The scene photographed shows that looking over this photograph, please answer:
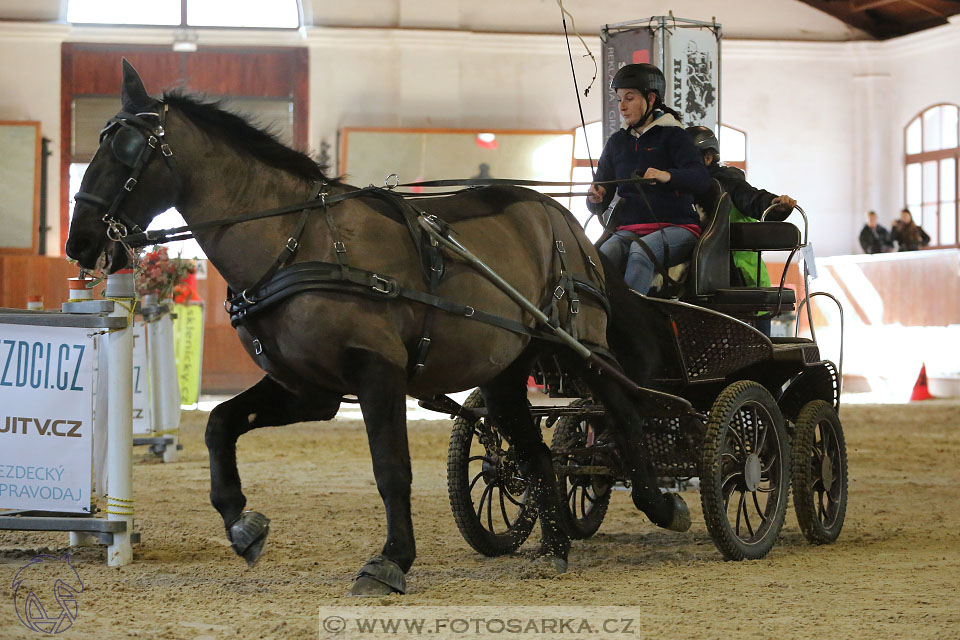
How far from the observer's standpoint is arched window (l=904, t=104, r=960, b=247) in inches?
757

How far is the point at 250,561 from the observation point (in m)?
4.03

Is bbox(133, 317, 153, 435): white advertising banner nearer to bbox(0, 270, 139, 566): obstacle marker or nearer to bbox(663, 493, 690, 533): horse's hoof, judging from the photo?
bbox(0, 270, 139, 566): obstacle marker

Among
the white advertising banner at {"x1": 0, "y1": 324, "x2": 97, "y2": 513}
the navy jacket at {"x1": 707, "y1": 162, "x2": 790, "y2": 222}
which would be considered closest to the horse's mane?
the white advertising banner at {"x1": 0, "y1": 324, "x2": 97, "y2": 513}

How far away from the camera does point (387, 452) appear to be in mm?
3824

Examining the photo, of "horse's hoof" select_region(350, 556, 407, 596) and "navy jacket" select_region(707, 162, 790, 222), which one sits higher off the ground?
"navy jacket" select_region(707, 162, 790, 222)

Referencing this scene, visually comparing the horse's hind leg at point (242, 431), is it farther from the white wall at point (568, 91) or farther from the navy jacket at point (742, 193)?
the white wall at point (568, 91)

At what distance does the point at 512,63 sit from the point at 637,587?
1573cm

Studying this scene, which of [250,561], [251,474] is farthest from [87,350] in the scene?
[251,474]

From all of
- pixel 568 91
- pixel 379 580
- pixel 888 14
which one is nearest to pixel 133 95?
pixel 379 580

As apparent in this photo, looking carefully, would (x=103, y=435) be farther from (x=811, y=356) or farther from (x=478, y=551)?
(x=811, y=356)

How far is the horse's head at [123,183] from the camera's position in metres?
3.71

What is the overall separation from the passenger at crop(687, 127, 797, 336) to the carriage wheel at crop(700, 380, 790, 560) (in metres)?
0.69

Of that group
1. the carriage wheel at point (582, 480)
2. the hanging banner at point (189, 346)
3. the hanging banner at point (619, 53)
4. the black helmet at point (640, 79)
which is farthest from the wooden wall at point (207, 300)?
the black helmet at point (640, 79)

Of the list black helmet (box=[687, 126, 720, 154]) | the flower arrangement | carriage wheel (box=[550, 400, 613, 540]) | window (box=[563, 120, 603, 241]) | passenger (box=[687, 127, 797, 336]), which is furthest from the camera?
window (box=[563, 120, 603, 241])
